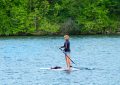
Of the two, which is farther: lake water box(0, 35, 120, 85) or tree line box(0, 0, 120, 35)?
tree line box(0, 0, 120, 35)

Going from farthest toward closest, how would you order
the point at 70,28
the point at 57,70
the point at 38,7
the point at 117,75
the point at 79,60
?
the point at 38,7
the point at 70,28
the point at 79,60
the point at 57,70
the point at 117,75

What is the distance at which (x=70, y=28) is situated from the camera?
102m

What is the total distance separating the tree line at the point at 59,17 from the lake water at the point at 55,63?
26633 mm

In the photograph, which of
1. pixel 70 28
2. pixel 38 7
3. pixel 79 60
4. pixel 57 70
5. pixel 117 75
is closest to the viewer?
pixel 117 75

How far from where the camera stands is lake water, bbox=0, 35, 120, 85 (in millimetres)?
41000

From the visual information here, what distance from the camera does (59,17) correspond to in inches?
4358

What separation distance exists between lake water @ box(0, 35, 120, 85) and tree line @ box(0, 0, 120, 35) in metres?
26.6

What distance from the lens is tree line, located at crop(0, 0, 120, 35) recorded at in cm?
10575

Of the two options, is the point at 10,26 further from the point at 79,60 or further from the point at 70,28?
the point at 79,60

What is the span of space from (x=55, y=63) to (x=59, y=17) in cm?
5866

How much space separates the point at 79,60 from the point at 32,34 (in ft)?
160

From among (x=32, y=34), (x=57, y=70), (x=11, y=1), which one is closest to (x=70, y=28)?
(x=32, y=34)

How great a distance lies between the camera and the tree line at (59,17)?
347 feet

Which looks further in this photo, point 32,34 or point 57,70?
point 32,34
